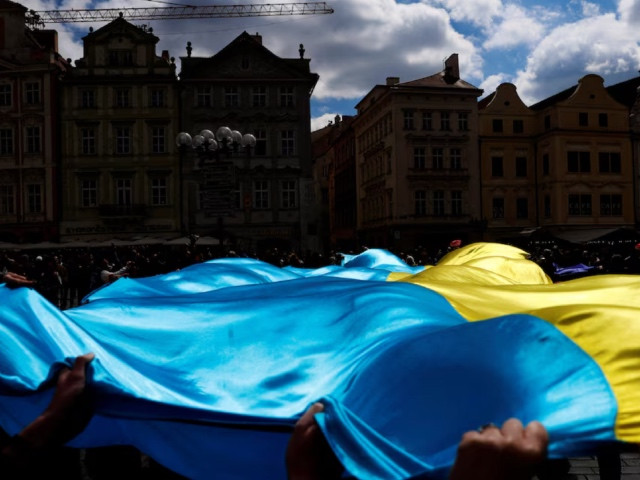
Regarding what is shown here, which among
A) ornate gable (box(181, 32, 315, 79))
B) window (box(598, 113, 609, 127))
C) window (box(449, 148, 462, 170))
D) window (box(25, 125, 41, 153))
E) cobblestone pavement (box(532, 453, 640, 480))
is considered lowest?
cobblestone pavement (box(532, 453, 640, 480))

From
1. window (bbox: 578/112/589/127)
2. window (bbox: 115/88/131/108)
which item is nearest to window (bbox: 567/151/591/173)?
window (bbox: 578/112/589/127)

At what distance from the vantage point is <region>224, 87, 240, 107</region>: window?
42.0 metres

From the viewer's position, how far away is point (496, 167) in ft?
160

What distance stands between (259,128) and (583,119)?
23856 millimetres

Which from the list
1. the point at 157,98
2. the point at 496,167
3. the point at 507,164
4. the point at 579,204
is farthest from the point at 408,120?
the point at 157,98

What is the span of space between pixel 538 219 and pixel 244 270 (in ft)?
146

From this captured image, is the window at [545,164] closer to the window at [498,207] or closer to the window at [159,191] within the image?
the window at [498,207]

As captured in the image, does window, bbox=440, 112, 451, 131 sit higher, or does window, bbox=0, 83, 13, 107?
window, bbox=0, 83, 13, 107

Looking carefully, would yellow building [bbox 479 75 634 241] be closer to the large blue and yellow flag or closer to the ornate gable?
the ornate gable

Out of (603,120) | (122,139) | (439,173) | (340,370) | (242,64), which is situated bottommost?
(340,370)

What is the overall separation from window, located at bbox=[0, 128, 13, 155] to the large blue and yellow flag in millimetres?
42124

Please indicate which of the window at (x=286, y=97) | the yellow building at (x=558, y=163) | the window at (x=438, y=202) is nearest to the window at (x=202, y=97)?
the window at (x=286, y=97)

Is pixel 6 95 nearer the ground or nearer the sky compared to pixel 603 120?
nearer the sky

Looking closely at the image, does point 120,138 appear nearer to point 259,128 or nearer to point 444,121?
point 259,128
